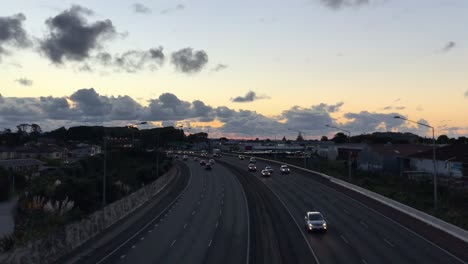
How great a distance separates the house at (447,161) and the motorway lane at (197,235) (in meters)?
31.6

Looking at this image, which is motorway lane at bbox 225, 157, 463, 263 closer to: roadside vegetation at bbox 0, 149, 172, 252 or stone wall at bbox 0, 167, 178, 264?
stone wall at bbox 0, 167, 178, 264

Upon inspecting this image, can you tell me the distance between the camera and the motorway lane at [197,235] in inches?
1107

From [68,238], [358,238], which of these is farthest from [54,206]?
[358,238]

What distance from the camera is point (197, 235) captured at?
35.4 metres

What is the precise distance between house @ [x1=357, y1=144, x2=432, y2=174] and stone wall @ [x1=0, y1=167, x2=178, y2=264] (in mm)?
57556

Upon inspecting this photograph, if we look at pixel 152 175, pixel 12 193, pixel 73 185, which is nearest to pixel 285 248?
pixel 73 185

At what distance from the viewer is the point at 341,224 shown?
3912cm

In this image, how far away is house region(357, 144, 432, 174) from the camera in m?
88.8

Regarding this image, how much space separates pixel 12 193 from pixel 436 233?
5567cm

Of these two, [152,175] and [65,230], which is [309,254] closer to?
[65,230]

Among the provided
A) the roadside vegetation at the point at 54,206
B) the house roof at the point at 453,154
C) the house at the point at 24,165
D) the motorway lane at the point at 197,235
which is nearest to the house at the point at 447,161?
the house roof at the point at 453,154

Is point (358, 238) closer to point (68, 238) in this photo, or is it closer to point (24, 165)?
point (68, 238)

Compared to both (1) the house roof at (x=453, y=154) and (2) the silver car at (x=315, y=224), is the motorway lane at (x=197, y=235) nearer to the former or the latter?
(2) the silver car at (x=315, y=224)

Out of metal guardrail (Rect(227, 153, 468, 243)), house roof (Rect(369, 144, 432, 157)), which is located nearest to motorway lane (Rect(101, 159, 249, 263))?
metal guardrail (Rect(227, 153, 468, 243))
